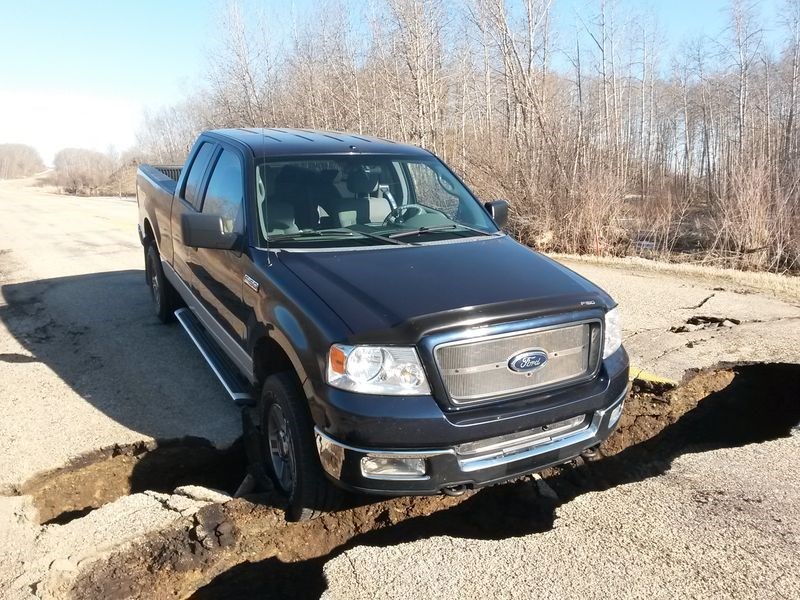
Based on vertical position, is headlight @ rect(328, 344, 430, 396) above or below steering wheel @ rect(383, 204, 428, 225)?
below

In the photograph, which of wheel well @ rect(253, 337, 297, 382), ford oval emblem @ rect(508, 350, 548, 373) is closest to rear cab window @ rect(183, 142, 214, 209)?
wheel well @ rect(253, 337, 297, 382)

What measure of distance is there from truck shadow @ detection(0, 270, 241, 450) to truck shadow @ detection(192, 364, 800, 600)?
4.13 feet

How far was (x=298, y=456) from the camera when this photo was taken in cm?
294

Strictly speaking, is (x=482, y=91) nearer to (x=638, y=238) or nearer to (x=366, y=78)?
(x=366, y=78)

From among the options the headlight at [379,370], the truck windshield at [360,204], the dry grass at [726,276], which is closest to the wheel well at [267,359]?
the truck windshield at [360,204]

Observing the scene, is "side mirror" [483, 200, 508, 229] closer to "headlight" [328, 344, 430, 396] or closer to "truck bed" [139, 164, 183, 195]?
"headlight" [328, 344, 430, 396]

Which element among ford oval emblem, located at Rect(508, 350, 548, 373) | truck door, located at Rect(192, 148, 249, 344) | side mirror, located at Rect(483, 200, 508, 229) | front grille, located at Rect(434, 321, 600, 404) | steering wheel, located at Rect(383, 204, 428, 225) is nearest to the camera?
front grille, located at Rect(434, 321, 600, 404)

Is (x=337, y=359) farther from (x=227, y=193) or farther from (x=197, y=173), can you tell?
(x=197, y=173)

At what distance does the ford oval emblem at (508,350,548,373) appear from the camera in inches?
Result: 111

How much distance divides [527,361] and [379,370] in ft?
2.30

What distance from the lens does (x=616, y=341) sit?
10.7 ft

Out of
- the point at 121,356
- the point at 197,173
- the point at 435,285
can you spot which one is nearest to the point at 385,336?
the point at 435,285

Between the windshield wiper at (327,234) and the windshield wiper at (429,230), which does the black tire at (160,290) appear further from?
the windshield wiper at (429,230)

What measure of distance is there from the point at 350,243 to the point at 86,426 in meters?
2.31
